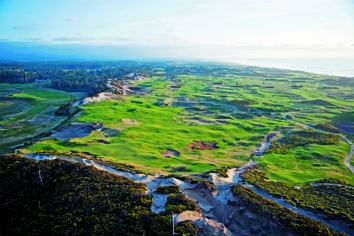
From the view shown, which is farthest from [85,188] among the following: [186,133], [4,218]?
[186,133]

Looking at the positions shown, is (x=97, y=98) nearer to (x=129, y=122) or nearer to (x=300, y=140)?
(x=129, y=122)

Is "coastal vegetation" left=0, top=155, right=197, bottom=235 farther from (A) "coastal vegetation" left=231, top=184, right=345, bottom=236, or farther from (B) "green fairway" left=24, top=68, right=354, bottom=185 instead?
(B) "green fairway" left=24, top=68, right=354, bottom=185

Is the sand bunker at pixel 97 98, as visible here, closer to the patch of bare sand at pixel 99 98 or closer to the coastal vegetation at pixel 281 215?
the patch of bare sand at pixel 99 98

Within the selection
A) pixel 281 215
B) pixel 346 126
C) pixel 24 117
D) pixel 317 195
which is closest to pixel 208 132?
pixel 317 195

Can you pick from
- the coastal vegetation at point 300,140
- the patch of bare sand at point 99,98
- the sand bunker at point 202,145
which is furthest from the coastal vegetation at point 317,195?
the patch of bare sand at point 99,98

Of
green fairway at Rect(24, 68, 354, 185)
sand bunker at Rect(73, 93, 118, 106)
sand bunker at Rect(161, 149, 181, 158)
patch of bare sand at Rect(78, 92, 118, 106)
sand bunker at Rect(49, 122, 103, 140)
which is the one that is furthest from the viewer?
patch of bare sand at Rect(78, 92, 118, 106)

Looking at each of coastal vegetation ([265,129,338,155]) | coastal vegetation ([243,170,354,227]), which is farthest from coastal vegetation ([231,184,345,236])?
coastal vegetation ([265,129,338,155])

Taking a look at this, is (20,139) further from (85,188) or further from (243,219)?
(243,219)
